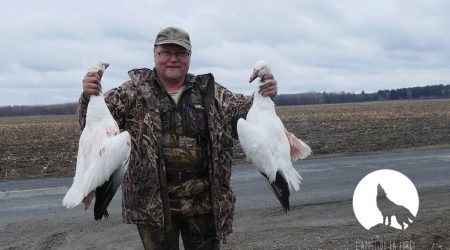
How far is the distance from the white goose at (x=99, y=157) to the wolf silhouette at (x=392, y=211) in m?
4.85

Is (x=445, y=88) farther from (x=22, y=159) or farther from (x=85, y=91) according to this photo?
(x=85, y=91)

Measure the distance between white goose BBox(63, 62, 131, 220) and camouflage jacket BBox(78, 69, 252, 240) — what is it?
0.59 ft

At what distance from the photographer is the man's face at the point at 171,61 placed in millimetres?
3898

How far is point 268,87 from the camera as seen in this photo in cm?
419

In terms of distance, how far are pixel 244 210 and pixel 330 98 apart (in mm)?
129673

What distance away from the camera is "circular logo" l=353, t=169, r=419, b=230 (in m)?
7.75

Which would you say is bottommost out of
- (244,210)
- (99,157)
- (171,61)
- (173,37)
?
(244,210)

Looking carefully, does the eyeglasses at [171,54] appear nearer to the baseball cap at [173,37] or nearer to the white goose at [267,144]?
the baseball cap at [173,37]

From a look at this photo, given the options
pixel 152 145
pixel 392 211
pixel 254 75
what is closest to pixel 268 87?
pixel 254 75

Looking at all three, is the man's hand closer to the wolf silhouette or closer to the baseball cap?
the baseball cap

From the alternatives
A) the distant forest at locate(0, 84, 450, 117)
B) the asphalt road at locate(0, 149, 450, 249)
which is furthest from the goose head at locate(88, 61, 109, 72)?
the distant forest at locate(0, 84, 450, 117)

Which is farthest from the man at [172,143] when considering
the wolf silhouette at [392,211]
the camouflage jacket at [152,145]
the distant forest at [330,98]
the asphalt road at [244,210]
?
the distant forest at [330,98]

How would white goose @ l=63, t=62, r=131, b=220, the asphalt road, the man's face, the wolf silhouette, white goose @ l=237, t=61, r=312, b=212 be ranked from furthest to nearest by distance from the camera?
1. the wolf silhouette
2. the asphalt road
3. white goose @ l=237, t=61, r=312, b=212
4. the man's face
5. white goose @ l=63, t=62, r=131, b=220

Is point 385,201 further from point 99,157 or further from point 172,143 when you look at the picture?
point 99,157
